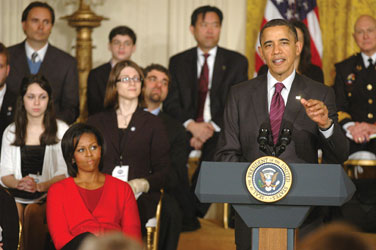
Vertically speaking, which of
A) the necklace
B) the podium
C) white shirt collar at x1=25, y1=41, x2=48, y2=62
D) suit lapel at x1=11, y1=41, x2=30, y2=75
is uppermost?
white shirt collar at x1=25, y1=41, x2=48, y2=62

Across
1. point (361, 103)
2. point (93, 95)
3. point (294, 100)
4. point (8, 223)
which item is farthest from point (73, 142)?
point (361, 103)

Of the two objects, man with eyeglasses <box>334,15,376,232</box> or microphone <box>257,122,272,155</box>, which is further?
man with eyeglasses <box>334,15,376,232</box>

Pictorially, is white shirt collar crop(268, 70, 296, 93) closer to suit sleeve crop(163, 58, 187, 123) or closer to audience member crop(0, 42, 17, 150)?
audience member crop(0, 42, 17, 150)

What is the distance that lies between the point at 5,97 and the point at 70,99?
0.55m

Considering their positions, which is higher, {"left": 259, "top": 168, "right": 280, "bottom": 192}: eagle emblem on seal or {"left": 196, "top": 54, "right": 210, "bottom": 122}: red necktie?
{"left": 196, "top": 54, "right": 210, "bottom": 122}: red necktie

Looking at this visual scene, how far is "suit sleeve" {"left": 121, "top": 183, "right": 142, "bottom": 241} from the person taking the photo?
4.19 metres

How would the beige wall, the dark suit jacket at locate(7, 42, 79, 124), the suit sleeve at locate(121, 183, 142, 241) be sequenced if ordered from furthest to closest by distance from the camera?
the beige wall → the dark suit jacket at locate(7, 42, 79, 124) → the suit sleeve at locate(121, 183, 142, 241)

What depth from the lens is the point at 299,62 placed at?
5586 millimetres

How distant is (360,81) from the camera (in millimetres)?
6141

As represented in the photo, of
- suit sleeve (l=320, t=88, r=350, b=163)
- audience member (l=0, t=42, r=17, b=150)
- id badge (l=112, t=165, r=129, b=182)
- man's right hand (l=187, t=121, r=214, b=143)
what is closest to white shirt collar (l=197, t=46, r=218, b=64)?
man's right hand (l=187, t=121, r=214, b=143)

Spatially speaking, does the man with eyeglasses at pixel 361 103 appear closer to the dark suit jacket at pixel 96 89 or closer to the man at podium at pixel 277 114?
the dark suit jacket at pixel 96 89

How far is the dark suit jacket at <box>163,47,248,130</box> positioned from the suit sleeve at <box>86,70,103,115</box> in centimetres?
57

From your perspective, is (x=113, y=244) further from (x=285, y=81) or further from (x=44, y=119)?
(x=44, y=119)

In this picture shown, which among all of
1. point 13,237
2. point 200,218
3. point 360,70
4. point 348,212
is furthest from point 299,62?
point 13,237
